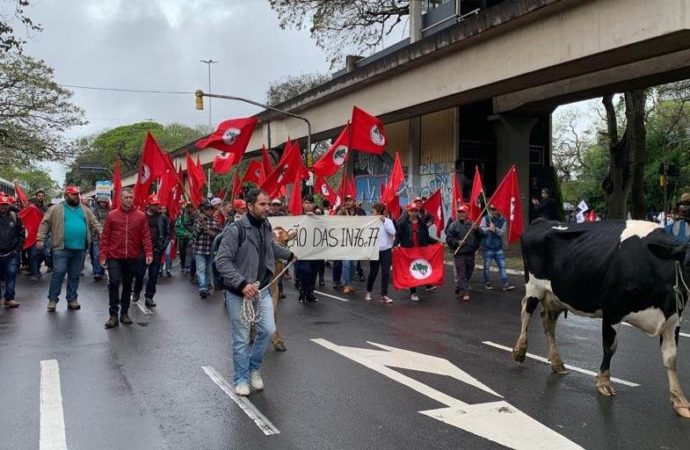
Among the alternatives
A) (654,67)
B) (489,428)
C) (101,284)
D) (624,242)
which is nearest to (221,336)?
(489,428)

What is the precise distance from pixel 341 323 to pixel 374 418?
4.44m

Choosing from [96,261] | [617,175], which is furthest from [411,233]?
[617,175]

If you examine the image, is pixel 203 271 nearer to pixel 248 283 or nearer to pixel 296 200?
pixel 296 200

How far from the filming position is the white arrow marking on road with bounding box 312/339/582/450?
479cm

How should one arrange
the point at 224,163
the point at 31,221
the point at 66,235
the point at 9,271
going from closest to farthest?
1. the point at 66,235
2. the point at 9,271
3. the point at 31,221
4. the point at 224,163

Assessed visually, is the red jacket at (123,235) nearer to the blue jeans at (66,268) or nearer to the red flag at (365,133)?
the blue jeans at (66,268)

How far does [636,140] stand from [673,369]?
1801 cm

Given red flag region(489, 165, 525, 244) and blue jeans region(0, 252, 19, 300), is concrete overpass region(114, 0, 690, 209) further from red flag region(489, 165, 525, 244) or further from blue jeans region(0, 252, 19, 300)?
blue jeans region(0, 252, 19, 300)

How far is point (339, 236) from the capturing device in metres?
12.4

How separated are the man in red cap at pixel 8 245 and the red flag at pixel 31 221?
13.4 feet

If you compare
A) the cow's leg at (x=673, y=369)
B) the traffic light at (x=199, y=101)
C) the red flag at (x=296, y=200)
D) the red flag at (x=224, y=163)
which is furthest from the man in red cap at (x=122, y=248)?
the traffic light at (x=199, y=101)

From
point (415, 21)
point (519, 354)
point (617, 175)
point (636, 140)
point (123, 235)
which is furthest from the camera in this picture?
point (415, 21)

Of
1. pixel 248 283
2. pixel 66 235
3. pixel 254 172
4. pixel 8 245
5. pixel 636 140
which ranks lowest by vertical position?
pixel 248 283

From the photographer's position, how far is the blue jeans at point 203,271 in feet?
41.8
